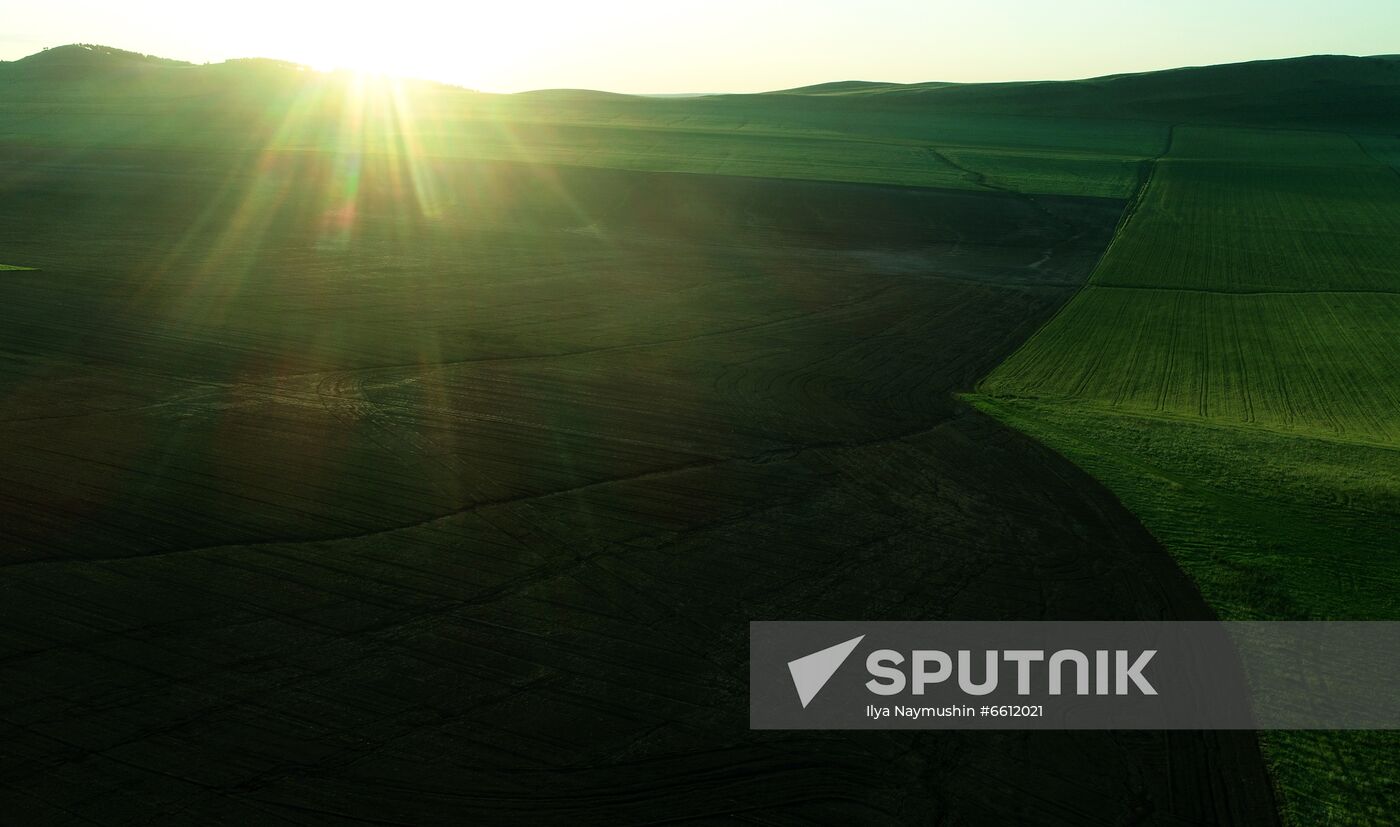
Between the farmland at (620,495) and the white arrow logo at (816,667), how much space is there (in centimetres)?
81

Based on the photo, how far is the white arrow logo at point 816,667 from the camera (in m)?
13.3

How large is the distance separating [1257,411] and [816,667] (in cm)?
1917

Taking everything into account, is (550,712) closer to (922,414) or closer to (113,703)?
(113,703)

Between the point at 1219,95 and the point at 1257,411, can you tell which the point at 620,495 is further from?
the point at 1219,95

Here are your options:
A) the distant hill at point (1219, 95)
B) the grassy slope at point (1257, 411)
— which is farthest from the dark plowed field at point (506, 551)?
the distant hill at point (1219, 95)

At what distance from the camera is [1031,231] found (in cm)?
5959

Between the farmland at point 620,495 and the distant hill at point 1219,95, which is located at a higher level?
the distant hill at point 1219,95

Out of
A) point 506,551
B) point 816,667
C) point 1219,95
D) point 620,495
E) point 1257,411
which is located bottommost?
point 816,667

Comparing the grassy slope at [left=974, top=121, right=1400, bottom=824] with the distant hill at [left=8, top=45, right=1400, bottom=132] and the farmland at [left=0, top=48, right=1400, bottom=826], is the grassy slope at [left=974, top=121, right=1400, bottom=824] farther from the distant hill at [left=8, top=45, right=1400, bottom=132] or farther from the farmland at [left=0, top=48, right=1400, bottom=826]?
the distant hill at [left=8, top=45, right=1400, bottom=132]

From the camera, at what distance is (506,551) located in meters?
17.0

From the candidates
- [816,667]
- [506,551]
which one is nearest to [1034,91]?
[506,551]

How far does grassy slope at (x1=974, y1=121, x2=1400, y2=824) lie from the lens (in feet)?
52.5

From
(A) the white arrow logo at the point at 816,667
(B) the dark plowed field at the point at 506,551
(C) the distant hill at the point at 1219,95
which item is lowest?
(A) the white arrow logo at the point at 816,667

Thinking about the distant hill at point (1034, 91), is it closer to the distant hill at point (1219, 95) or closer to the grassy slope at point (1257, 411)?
the distant hill at point (1219, 95)
